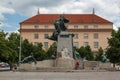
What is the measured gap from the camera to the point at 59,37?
150 feet

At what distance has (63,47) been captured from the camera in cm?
4488

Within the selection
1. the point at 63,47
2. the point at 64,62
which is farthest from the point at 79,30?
the point at 64,62

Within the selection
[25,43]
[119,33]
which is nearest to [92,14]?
[25,43]

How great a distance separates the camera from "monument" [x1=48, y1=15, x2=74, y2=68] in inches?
1719

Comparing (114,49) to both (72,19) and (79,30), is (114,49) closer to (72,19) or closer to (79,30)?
(79,30)

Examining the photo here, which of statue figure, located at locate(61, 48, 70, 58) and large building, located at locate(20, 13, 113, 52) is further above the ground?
large building, located at locate(20, 13, 113, 52)

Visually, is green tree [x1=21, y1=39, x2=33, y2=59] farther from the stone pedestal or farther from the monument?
the stone pedestal

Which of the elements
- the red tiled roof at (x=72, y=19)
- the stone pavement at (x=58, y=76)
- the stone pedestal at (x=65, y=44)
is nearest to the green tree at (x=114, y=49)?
the stone pedestal at (x=65, y=44)

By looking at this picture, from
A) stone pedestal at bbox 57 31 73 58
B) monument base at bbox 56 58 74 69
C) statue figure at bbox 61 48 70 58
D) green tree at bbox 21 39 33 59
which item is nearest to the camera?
monument base at bbox 56 58 74 69

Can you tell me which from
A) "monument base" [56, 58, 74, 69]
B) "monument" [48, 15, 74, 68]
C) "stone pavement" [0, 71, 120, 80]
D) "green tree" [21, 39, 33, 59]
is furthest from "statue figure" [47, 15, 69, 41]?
"green tree" [21, 39, 33, 59]

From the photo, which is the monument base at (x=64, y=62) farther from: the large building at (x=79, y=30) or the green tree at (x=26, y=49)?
the large building at (x=79, y=30)

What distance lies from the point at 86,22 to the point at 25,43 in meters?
33.8

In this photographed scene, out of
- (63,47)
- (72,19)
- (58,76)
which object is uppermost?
(72,19)

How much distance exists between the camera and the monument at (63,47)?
143 ft
